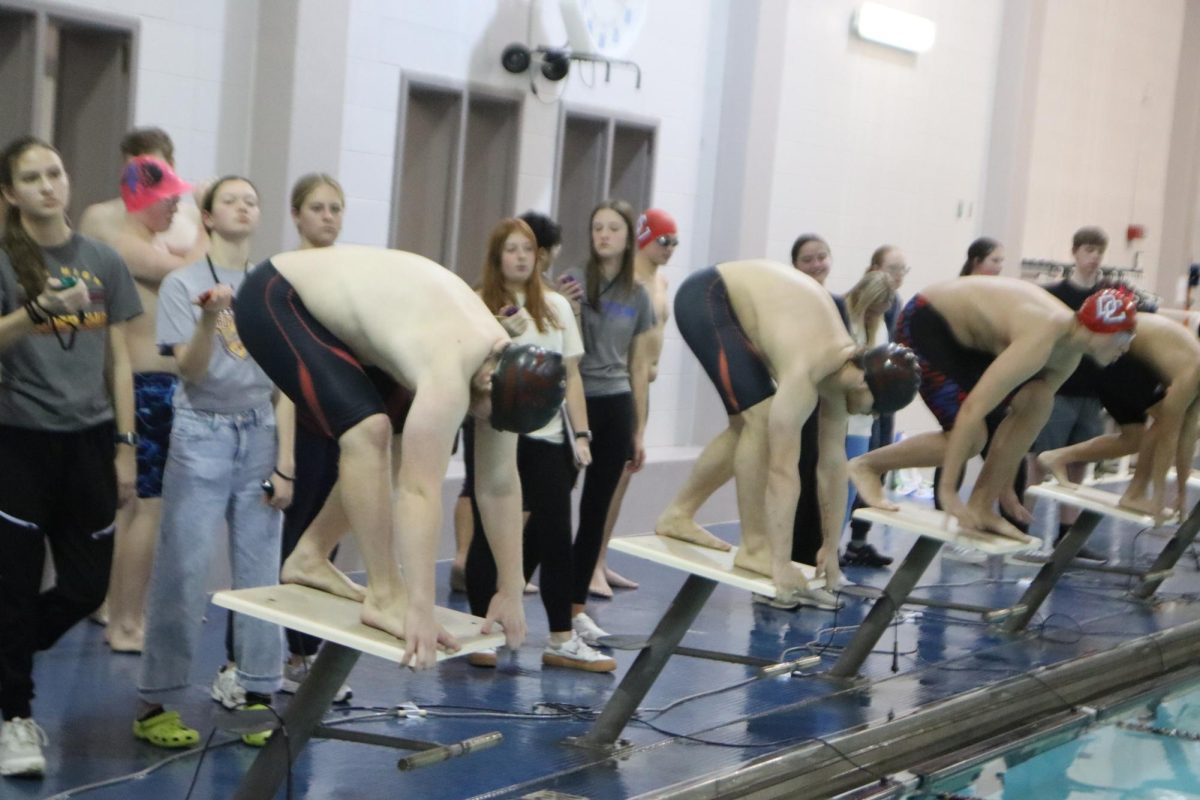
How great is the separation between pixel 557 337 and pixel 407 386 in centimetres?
173

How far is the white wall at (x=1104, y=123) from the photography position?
12.5m

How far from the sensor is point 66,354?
12.3ft

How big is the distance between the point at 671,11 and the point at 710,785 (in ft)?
18.2

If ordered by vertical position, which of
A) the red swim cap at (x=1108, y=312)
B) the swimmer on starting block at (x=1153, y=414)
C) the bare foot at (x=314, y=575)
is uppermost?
the red swim cap at (x=1108, y=312)

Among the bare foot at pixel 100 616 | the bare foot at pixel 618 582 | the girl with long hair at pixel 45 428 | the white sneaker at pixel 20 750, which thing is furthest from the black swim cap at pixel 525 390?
the bare foot at pixel 618 582

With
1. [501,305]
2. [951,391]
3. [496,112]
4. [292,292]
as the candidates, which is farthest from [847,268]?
[292,292]

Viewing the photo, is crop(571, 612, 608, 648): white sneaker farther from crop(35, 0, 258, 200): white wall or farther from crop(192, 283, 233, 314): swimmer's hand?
crop(35, 0, 258, 200): white wall

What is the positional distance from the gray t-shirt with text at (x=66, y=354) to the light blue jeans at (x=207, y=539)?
279 millimetres

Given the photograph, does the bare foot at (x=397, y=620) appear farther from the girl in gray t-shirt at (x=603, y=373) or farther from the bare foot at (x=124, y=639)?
the girl in gray t-shirt at (x=603, y=373)

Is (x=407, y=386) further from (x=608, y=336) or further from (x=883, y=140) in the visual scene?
(x=883, y=140)

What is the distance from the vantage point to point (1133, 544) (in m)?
9.08

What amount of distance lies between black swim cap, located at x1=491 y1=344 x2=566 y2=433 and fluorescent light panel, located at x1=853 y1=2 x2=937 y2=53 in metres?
7.37

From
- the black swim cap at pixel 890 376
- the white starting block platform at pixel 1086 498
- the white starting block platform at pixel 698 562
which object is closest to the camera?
the white starting block platform at pixel 698 562

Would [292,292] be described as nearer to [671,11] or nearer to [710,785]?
[710,785]
